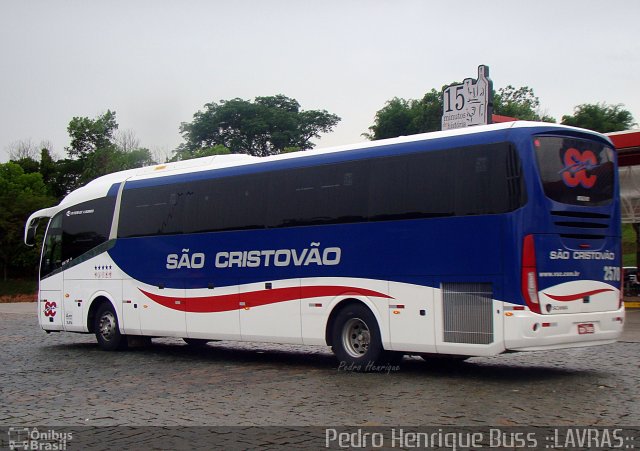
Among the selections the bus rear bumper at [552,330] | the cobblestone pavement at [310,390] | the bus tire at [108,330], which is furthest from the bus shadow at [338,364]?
the bus rear bumper at [552,330]

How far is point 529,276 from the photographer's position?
432 inches

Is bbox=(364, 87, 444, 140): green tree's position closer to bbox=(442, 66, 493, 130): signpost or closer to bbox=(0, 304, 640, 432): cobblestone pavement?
bbox=(442, 66, 493, 130): signpost

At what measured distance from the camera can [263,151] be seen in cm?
8519

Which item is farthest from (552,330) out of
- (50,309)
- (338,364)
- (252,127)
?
(252,127)

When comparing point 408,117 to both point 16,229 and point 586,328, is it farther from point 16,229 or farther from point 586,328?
point 586,328

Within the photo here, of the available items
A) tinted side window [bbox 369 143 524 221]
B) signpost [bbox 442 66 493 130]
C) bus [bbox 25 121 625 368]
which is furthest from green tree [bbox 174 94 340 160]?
tinted side window [bbox 369 143 524 221]

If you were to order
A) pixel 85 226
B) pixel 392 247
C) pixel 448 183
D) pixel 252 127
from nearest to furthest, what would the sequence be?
pixel 448 183, pixel 392 247, pixel 85 226, pixel 252 127

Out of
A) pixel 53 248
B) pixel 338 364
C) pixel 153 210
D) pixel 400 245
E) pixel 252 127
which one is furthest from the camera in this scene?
pixel 252 127

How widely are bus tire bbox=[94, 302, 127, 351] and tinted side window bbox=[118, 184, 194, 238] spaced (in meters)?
1.75

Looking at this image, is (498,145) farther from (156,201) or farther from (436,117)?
(436,117)

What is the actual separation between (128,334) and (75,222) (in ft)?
10.2

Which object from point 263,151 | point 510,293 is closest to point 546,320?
point 510,293

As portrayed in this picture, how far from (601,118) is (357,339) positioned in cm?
5574

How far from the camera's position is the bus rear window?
1130 centimetres
